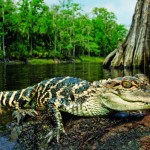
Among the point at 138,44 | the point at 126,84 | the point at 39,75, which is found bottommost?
the point at 39,75

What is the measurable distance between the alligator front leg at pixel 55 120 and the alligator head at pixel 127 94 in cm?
59

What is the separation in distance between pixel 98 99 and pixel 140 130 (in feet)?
3.46

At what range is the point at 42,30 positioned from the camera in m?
72.0

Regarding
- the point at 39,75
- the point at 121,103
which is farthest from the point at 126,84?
the point at 39,75

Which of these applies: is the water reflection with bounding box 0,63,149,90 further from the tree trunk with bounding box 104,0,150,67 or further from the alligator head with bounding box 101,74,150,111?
the alligator head with bounding box 101,74,150,111

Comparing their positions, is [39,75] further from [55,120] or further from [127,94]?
[127,94]

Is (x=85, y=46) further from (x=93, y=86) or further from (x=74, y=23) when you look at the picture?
(x=93, y=86)

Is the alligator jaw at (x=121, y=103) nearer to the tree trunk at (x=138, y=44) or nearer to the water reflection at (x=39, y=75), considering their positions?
the water reflection at (x=39, y=75)

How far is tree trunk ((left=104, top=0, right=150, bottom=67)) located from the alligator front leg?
21636 millimetres

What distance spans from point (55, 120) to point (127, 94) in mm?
968

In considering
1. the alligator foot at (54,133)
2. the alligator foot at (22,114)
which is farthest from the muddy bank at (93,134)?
the alligator foot at (22,114)

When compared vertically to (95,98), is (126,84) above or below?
above

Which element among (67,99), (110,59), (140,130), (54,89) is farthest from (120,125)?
(110,59)

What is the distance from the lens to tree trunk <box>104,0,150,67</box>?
86.6 feet
